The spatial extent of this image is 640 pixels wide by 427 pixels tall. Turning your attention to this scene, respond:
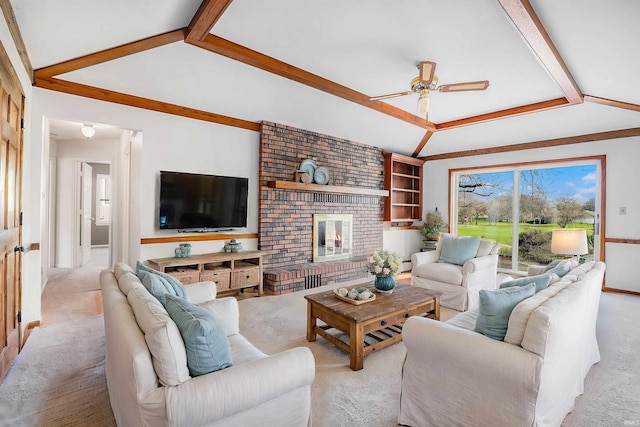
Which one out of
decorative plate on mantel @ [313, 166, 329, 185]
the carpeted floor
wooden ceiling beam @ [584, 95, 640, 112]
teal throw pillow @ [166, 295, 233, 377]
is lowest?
the carpeted floor

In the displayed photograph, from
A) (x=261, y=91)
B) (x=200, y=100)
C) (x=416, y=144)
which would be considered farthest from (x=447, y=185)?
(x=200, y=100)

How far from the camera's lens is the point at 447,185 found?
682 centimetres

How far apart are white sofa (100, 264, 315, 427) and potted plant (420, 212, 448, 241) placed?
19.0 ft

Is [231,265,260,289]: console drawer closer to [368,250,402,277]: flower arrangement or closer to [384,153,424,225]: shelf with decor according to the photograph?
[368,250,402,277]: flower arrangement

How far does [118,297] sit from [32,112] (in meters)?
2.67

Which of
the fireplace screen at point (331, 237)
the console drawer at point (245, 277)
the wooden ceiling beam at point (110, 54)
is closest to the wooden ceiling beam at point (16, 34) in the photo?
the wooden ceiling beam at point (110, 54)

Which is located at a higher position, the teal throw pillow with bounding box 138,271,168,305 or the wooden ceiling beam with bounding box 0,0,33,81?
the wooden ceiling beam with bounding box 0,0,33,81

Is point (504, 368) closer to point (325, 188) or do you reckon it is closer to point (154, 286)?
point (154, 286)

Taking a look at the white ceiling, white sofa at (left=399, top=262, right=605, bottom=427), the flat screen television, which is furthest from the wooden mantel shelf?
white sofa at (left=399, top=262, right=605, bottom=427)

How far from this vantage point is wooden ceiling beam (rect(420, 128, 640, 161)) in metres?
4.85

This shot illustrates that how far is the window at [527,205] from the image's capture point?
5.35 m

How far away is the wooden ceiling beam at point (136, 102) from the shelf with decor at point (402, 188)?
3021mm

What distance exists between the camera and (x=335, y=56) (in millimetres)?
3482

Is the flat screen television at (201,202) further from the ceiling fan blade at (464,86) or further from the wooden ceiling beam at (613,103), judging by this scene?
the wooden ceiling beam at (613,103)
